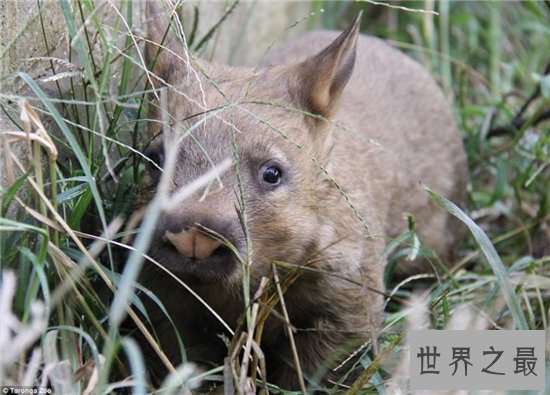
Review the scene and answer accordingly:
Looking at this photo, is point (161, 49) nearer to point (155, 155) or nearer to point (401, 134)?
point (155, 155)

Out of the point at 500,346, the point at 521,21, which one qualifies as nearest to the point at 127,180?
the point at 500,346

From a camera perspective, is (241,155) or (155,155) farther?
(155,155)

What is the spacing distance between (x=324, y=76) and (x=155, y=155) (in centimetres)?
80

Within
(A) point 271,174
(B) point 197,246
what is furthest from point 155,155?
(B) point 197,246

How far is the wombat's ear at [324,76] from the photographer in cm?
429

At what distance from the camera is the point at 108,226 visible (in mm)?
4238

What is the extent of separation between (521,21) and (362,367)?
4405mm

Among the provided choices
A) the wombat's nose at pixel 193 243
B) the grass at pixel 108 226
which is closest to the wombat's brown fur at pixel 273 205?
the wombat's nose at pixel 193 243

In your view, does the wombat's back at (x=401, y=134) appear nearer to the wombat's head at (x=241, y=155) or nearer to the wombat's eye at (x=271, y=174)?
the wombat's head at (x=241, y=155)

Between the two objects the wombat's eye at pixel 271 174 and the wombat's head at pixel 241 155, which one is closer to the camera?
the wombat's head at pixel 241 155

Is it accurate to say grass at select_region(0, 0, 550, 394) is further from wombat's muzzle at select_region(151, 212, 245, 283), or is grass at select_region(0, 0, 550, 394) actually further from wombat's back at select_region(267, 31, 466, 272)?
wombat's back at select_region(267, 31, 466, 272)

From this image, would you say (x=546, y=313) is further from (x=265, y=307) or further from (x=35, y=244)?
(x=35, y=244)

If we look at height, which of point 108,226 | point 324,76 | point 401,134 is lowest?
point 108,226

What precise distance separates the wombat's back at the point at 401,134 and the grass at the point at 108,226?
0.89 ft
